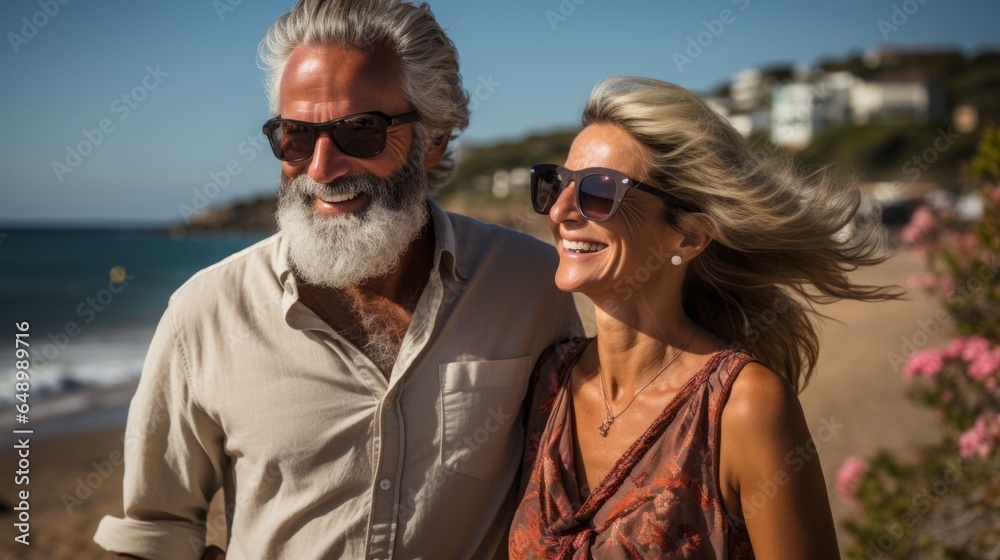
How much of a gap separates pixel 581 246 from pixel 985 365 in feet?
9.68

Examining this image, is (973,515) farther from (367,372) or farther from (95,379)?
(95,379)

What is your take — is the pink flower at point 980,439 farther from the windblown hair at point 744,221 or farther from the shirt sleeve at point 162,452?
the shirt sleeve at point 162,452

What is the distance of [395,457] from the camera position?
2582mm

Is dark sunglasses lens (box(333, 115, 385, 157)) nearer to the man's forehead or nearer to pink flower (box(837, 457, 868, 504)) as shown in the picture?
the man's forehead

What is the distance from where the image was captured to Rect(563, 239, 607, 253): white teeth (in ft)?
8.34

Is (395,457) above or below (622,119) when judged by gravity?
below

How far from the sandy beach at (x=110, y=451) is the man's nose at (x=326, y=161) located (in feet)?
14.1

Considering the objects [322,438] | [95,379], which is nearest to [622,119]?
[322,438]

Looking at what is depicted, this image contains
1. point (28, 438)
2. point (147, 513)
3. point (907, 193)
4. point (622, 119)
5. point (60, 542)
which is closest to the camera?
point (622, 119)

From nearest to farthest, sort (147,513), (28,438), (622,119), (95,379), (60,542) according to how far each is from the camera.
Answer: (622,119) → (147,513) → (60,542) → (28,438) → (95,379)

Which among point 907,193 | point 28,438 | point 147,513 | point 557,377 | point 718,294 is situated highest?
point 718,294

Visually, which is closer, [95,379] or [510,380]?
[510,380]

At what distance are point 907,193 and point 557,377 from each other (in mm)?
54395

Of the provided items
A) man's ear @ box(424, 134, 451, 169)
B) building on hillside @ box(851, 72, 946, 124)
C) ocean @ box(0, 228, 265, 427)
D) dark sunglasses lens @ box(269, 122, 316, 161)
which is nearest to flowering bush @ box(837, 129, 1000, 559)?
man's ear @ box(424, 134, 451, 169)
